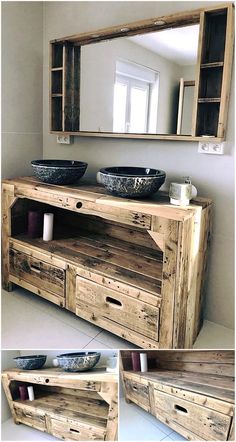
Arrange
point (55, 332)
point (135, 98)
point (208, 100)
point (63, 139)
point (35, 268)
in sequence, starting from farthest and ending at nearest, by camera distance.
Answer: point (63, 139), point (35, 268), point (135, 98), point (55, 332), point (208, 100)

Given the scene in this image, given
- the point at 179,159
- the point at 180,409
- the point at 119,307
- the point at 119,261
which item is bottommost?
the point at 180,409

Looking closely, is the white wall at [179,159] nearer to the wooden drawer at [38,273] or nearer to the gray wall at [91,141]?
the gray wall at [91,141]

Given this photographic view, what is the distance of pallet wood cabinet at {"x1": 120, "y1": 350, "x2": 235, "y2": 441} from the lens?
39.8 inches

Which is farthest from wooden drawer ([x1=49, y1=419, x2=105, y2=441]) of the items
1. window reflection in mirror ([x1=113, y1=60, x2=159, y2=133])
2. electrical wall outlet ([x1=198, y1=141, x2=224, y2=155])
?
window reflection in mirror ([x1=113, y1=60, x2=159, y2=133])

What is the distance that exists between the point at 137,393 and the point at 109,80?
4.65 feet

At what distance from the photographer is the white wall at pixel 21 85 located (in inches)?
74.5

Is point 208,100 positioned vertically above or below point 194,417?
above

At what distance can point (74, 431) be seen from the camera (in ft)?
3.63

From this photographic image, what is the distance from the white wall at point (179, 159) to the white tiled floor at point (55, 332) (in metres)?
0.14

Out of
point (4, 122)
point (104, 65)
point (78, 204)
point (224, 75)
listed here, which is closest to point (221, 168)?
point (224, 75)

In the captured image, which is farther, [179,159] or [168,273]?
[179,159]

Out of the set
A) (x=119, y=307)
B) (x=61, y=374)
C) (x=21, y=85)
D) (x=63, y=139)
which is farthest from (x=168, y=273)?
(x=21, y=85)

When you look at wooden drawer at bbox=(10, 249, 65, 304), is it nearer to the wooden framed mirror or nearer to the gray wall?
the gray wall

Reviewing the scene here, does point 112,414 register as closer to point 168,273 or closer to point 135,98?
point 168,273
